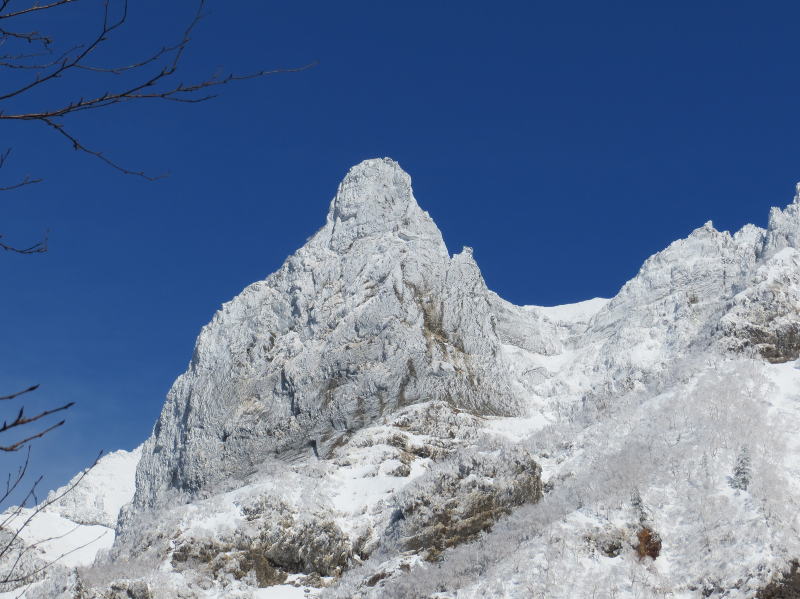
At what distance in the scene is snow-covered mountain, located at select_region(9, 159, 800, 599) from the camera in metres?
31.2

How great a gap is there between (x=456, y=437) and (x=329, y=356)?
15.1 meters

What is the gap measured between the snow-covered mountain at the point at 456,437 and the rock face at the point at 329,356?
20cm

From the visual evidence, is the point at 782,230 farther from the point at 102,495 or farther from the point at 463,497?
the point at 102,495

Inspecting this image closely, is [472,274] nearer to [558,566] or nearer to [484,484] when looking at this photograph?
[484,484]

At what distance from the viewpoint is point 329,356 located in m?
71.2

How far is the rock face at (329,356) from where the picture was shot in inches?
2685

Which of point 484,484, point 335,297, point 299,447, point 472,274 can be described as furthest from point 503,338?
point 484,484

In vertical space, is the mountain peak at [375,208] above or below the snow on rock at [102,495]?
above

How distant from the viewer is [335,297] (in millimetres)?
76812

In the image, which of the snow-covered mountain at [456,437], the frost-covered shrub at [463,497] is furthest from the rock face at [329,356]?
the frost-covered shrub at [463,497]

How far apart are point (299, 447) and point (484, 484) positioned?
2759cm

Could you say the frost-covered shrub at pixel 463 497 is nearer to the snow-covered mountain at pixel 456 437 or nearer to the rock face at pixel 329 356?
the snow-covered mountain at pixel 456 437

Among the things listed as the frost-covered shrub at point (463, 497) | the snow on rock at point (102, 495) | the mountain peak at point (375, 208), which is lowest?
the frost-covered shrub at point (463, 497)

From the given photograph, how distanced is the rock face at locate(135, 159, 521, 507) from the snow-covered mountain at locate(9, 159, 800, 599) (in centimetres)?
20
